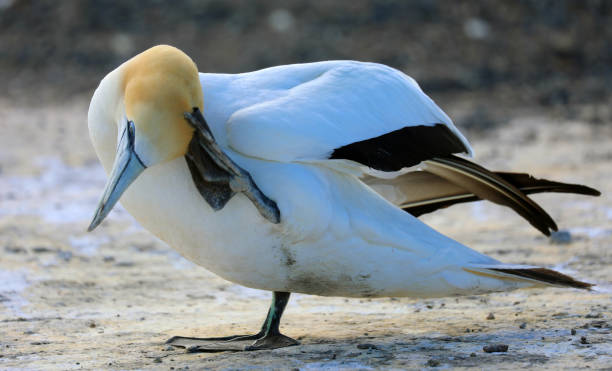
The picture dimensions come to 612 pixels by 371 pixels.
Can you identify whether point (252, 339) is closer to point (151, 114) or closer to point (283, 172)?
point (283, 172)

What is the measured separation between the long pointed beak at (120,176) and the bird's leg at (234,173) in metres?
0.25

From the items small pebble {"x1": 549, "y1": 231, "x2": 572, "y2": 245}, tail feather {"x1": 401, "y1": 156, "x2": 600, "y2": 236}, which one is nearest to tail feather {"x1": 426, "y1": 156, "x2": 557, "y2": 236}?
tail feather {"x1": 401, "y1": 156, "x2": 600, "y2": 236}

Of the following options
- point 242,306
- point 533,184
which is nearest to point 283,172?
point 533,184

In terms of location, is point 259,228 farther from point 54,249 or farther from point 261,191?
point 54,249

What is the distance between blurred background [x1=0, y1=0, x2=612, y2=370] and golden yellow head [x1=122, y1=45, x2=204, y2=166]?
0.84 meters

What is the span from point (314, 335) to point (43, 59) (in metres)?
10.6

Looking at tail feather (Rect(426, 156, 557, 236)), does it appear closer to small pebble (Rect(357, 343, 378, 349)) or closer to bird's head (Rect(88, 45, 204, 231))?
small pebble (Rect(357, 343, 378, 349))

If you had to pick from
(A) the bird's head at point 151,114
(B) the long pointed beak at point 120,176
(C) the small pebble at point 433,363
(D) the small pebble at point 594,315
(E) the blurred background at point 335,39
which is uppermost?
(E) the blurred background at point 335,39

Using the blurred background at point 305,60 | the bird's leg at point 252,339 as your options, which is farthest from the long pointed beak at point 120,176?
the bird's leg at point 252,339

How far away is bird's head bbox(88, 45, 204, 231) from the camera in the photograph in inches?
130

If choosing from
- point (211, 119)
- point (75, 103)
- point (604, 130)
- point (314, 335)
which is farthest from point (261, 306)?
point (75, 103)

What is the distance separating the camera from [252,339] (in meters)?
4.09

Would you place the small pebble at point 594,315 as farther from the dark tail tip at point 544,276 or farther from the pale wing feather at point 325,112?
the pale wing feather at point 325,112

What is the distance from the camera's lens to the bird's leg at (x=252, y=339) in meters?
3.91
